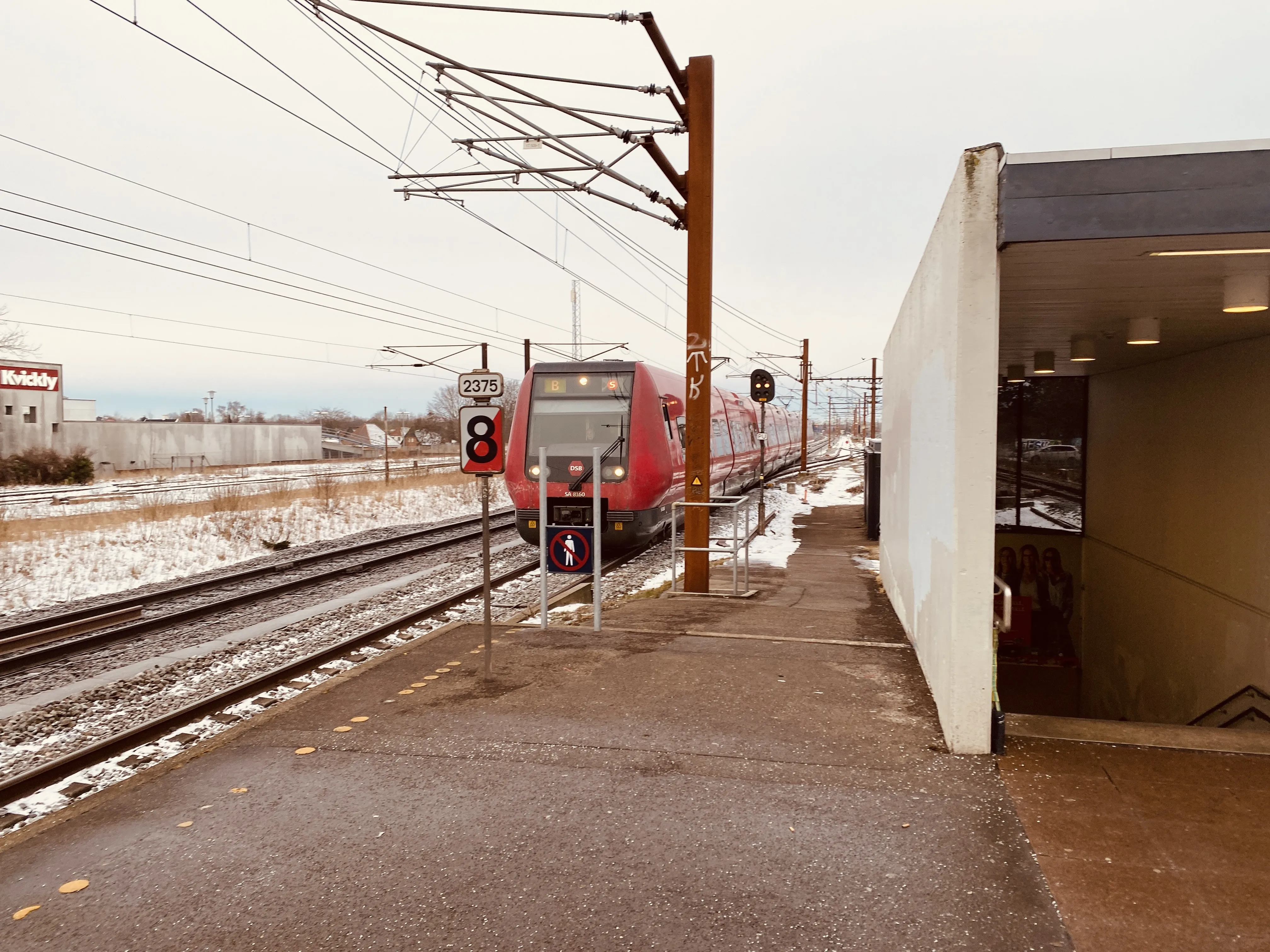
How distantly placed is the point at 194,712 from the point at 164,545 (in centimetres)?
1163

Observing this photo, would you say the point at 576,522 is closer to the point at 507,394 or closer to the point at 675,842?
the point at 675,842

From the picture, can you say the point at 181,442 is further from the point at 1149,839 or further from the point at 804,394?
the point at 1149,839

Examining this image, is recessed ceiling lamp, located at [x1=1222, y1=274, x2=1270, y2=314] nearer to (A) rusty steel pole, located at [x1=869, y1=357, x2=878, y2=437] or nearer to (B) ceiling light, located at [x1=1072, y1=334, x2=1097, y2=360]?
(B) ceiling light, located at [x1=1072, y1=334, x2=1097, y2=360]

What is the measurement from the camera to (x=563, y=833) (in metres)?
3.69

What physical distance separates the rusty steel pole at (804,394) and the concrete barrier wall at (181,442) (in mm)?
36381

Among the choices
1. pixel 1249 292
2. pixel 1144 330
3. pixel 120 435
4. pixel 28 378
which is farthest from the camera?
pixel 120 435

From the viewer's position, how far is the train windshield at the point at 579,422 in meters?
12.2

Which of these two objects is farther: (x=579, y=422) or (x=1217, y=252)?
(x=579, y=422)

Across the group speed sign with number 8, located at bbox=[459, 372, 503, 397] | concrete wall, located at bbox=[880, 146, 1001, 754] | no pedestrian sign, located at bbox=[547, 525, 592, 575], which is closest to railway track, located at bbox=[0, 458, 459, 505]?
no pedestrian sign, located at bbox=[547, 525, 592, 575]

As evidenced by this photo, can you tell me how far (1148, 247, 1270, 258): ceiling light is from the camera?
4.05 m

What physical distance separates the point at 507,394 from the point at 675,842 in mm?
69421

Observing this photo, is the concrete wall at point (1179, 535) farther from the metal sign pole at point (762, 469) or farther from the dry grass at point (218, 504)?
the dry grass at point (218, 504)

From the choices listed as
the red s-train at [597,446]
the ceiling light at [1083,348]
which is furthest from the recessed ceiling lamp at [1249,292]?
the red s-train at [597,446]

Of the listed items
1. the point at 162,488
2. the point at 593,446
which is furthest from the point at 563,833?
the point at 162,488
